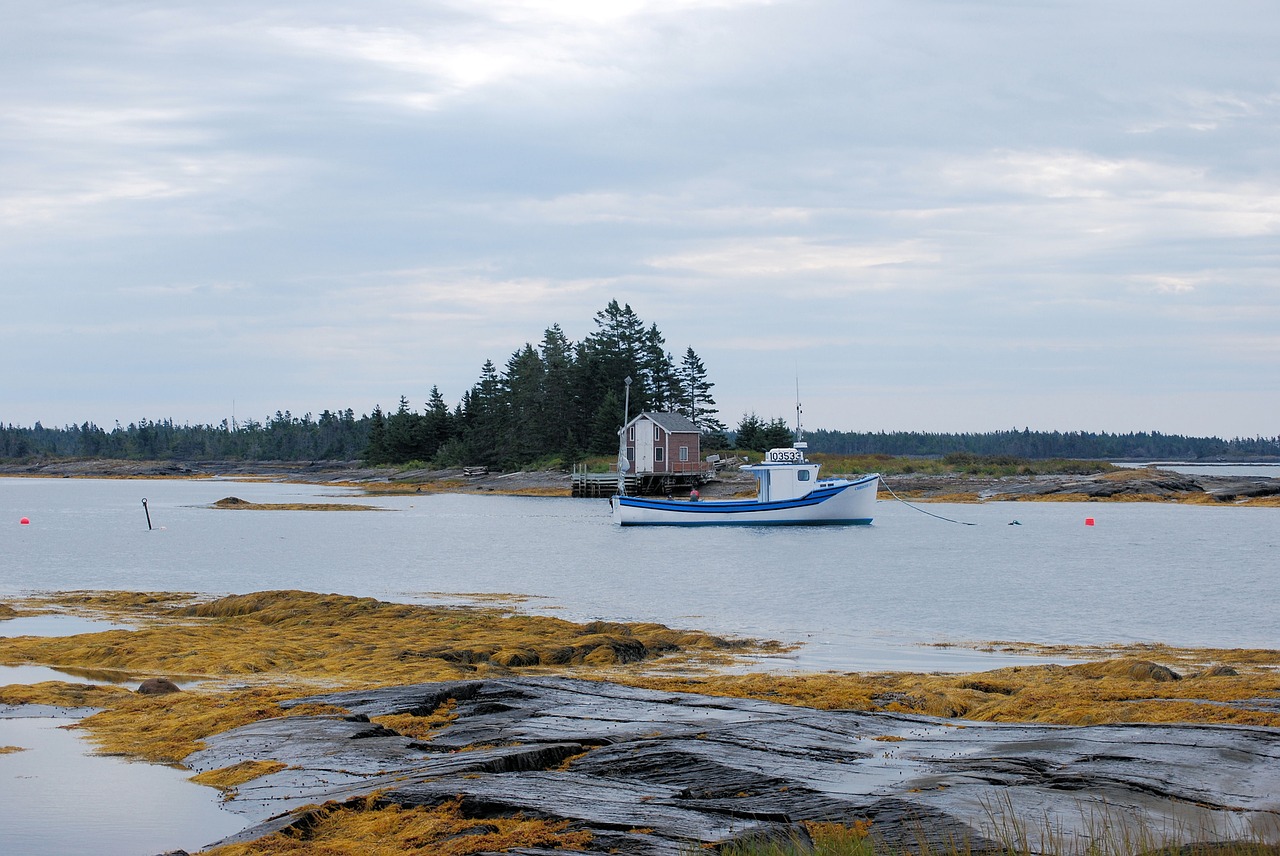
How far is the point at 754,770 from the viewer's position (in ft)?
33.5

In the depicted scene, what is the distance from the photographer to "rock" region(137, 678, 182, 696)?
1588cm

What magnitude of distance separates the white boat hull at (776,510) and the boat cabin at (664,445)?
1503 centimetres

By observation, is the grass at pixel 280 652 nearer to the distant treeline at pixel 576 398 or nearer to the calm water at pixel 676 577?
the calm water at pixel 676 577

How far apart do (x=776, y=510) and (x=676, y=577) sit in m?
24.2

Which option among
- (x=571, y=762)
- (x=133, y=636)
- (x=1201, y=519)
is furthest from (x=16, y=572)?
(x=1201, y=519)

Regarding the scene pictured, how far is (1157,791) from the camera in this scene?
9.26 m

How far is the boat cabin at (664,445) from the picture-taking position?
8350 centimetres

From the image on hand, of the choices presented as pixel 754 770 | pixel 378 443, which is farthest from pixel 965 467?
pixel 754 770

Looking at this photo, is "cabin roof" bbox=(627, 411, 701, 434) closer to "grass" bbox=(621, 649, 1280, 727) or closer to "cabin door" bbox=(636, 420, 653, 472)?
"cabin door" bbox=(636, 420, 653, 472)

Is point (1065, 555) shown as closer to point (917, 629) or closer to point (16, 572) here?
point (917, 629)

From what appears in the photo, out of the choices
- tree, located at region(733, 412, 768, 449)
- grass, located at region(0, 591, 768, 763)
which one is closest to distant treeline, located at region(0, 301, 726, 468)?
tree, located at region(733, 412, 768, 449)

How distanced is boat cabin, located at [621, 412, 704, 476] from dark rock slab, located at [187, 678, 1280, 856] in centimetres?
6953

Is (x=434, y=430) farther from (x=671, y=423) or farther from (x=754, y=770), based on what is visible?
(x=754, y=770)

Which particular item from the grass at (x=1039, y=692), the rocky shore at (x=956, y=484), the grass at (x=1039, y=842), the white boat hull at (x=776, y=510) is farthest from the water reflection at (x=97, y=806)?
the rocky shore at (x=956, y=484)
